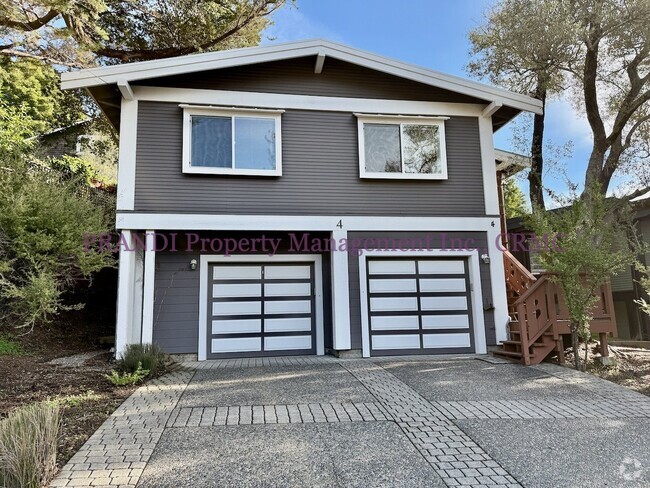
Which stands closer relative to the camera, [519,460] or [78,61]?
[519,460]

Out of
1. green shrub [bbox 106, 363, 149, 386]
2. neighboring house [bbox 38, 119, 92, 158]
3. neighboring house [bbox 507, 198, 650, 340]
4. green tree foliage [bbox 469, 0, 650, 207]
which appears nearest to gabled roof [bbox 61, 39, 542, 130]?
green tree foliage [bbox 469, 0, 650, 207]

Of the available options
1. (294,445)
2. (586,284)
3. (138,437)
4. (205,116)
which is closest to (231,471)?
(294,445)

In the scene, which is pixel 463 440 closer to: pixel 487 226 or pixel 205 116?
pixel 487 226

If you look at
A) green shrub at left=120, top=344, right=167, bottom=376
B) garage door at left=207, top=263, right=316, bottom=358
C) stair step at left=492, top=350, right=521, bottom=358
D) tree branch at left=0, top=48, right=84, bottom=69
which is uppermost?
tree branch at left=0, top=48, right=84, bottom=69

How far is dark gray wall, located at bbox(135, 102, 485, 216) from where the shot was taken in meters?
8.20

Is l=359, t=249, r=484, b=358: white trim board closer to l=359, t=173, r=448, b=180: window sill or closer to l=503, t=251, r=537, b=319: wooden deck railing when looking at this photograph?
l=503, t=251, r=537, b=319: wooden deck railing

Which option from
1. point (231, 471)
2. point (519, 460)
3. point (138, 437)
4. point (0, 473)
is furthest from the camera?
point (138, 437)

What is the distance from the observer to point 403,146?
29.6ft

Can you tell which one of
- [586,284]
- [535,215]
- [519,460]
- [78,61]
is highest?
[78,61]

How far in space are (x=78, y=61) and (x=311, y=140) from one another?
7.62 metres

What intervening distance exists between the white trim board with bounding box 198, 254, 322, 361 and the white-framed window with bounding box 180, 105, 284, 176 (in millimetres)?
1721

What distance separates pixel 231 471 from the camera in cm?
340

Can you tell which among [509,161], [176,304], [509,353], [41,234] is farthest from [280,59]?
[509,353]

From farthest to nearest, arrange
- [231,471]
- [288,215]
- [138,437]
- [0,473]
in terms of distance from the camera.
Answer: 1. [288,215]
2. [138,437]
3. [231,471]
4. [0,473]
